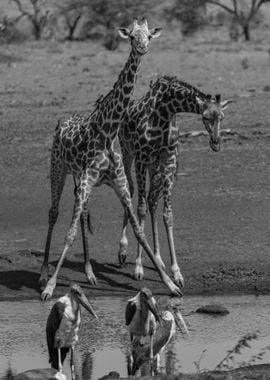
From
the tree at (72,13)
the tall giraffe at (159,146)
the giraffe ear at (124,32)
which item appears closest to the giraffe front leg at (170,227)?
the tall giraffe at (159,146)

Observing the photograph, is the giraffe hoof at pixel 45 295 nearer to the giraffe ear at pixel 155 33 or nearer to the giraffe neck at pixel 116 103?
the giraffe neck at pixel 116 103

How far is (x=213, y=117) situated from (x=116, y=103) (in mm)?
838

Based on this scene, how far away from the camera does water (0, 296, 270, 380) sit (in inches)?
311

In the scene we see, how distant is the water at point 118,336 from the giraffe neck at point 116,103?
148 centimetres

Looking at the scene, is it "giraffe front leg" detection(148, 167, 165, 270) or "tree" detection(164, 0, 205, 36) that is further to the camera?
"tree" detection(164, 0, 205, 36)

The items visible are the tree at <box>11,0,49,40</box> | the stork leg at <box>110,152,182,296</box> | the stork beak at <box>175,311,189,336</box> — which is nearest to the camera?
the stork beak at <box>175,311,189,336</box>

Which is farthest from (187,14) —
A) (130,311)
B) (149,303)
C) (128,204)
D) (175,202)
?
(149,303)

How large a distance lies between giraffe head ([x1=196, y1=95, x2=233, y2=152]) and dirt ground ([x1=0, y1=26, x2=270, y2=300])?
133 centimetres

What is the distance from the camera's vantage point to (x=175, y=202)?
13391 mm

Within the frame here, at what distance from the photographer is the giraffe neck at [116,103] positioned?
32.7ft

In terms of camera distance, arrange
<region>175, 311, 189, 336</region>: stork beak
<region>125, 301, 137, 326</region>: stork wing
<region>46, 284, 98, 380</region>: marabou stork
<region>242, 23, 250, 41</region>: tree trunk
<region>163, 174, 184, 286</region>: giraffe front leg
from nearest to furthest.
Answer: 1. <region>46, 284, 98, 380</region>: marabou stork
2. <region>125, 301, 137, 326</region>: stork wing
3. <region>175, 311, 189, 336</region>: stork beak
4. <region>163, 174, 184, 286</region>: giraffe front leg
5. <region>242, 23, 250, 41</region>: tree trunk

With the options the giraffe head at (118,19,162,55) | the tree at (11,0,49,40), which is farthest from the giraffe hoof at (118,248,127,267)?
the tree at (11,0,49,40)

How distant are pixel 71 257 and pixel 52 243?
1.78ft

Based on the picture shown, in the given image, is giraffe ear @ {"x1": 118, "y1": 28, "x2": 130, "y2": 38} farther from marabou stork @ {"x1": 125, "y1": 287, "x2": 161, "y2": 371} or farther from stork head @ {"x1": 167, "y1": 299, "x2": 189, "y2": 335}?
marabou stork @ {"x1": 125, "y1": 287, "x2": 161, "y2": 371}
